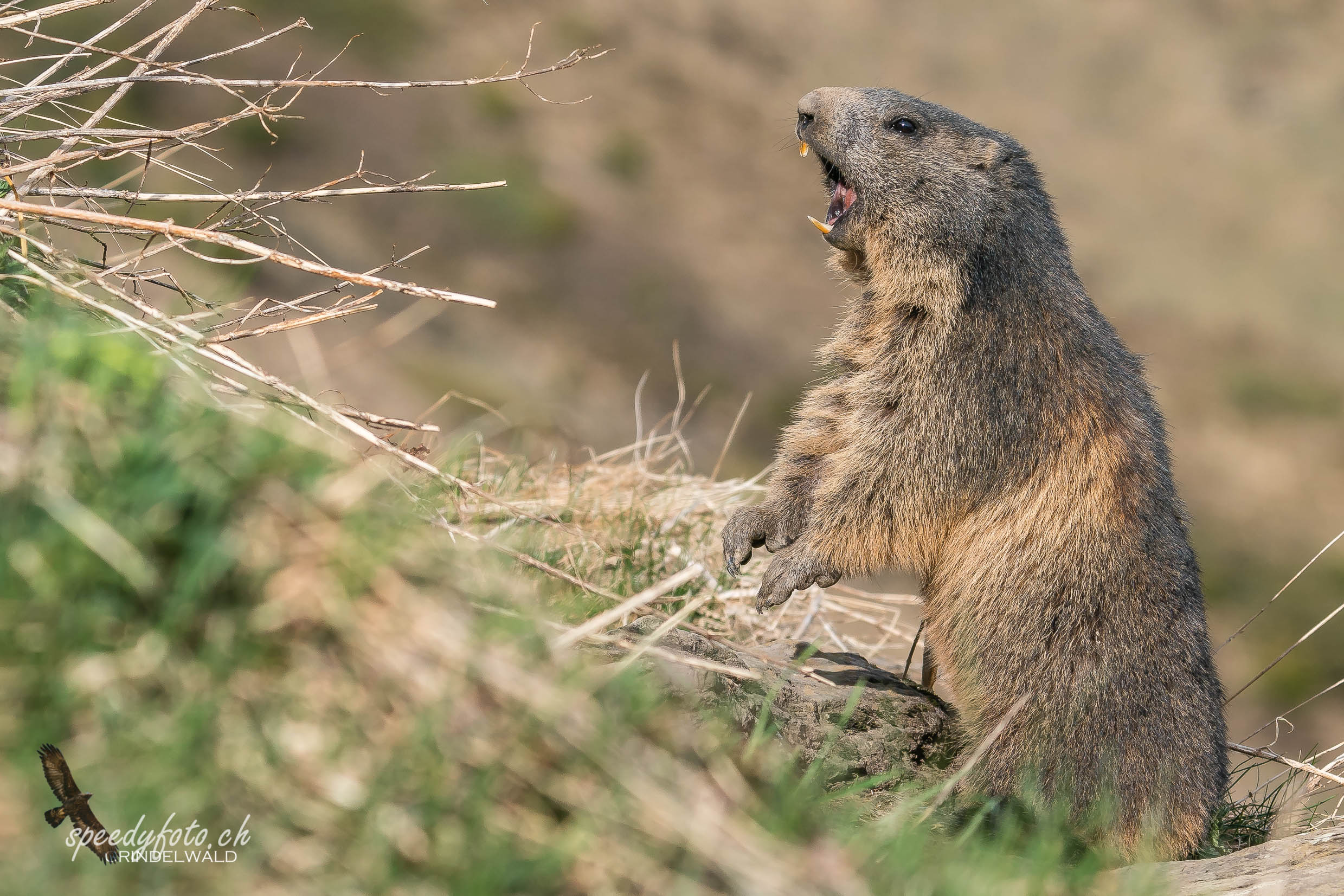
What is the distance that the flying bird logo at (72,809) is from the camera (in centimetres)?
199

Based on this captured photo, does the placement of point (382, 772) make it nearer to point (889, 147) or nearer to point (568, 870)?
point (568, 870)

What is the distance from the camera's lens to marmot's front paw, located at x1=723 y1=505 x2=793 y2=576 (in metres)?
4.48

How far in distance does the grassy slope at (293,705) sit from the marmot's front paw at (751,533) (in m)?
2.12

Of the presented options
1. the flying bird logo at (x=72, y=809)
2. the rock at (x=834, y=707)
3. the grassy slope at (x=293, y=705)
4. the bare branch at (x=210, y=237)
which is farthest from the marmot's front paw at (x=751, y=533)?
the flying bird logo at (x=72, y=809)

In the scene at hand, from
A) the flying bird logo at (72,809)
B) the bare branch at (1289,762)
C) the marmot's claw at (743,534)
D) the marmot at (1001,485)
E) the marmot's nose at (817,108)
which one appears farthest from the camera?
the marmot's nose at (817,108)

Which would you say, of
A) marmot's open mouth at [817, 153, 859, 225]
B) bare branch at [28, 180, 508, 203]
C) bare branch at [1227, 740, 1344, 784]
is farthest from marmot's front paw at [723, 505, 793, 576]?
bare branch at [1227, 740, 1344, 784]

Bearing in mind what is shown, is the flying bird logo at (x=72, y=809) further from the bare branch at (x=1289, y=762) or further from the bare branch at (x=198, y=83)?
the bare branch at (x=1289, y=762)

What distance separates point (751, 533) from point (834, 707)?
89cm

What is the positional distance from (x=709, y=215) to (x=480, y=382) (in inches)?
210

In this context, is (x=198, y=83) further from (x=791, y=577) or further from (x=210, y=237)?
(x=791, y=577)

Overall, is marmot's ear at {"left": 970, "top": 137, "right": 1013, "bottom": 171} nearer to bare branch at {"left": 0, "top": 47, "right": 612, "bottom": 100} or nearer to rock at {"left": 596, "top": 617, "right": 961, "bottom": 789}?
bare branch at {"left": 0, "top": 47, "right": 612, "bottom": 100}

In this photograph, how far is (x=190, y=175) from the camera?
3898 mm

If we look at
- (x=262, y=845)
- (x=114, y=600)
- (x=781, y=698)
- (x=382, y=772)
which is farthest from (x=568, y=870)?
(x=781, y=698)

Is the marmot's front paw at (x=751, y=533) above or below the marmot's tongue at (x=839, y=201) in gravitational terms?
below
